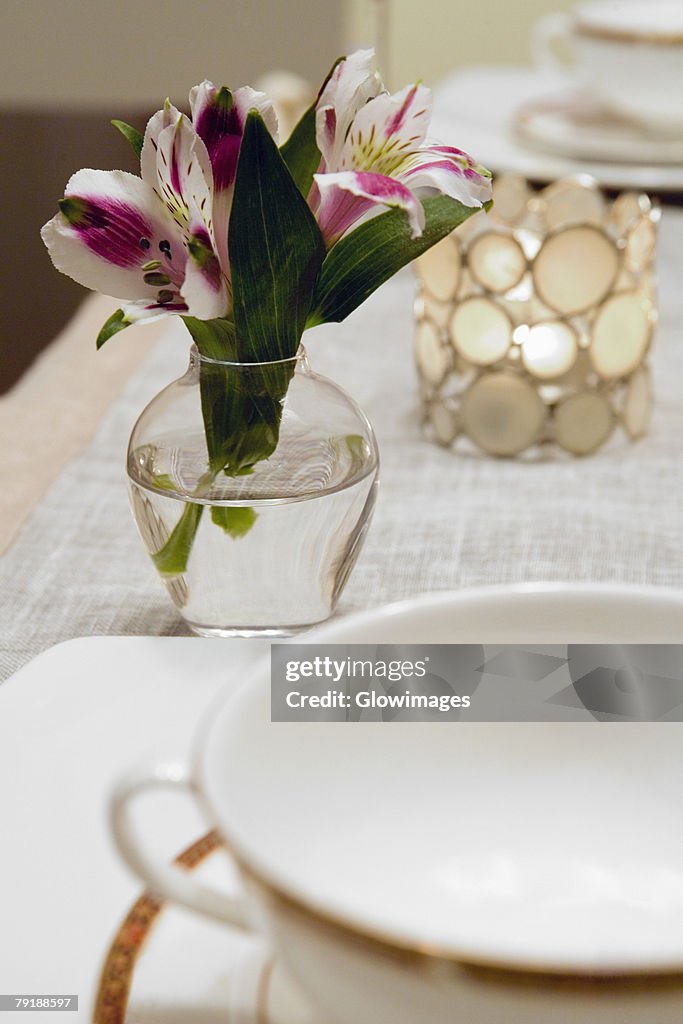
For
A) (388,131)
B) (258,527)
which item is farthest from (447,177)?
(258,527)

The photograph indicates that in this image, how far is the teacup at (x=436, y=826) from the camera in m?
0.21

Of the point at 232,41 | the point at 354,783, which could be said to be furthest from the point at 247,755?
the point at 232,41

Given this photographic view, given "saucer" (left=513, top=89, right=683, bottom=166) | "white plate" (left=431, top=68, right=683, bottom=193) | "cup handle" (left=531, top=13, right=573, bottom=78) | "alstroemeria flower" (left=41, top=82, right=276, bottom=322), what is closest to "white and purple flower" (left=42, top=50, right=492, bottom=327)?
"alstroemeria flower" (left=41, top=82, right=276, bottom=322)

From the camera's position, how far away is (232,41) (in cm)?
235

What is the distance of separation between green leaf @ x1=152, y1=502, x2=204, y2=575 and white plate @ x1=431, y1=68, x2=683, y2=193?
0.57 metres

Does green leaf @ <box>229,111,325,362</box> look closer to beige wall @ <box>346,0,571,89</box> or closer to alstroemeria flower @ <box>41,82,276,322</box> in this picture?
alstroemeria flower @ <box>41,82,276,322</box>

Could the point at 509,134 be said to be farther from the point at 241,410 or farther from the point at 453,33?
the point at 453,33

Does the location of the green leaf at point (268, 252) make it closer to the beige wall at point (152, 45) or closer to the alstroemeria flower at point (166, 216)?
the alstroemeria flower at point (166, 216)

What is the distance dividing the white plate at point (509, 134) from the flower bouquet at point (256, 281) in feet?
1.78

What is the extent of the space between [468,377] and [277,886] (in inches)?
16.2

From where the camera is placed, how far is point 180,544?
0.40 metres

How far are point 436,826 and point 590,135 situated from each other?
818 millimetres

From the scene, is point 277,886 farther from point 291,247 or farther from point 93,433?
point 93,433

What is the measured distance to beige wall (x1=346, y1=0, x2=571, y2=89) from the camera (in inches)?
86.8
